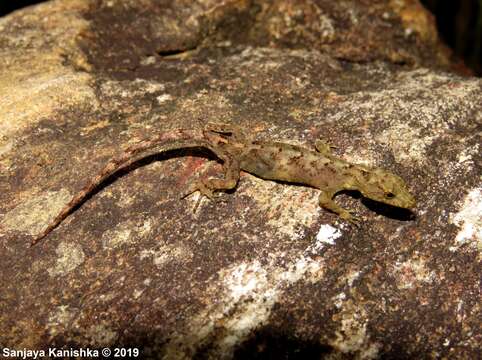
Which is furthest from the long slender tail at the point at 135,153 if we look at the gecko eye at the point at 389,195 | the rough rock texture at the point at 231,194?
the gecko eye at the point at 389,195

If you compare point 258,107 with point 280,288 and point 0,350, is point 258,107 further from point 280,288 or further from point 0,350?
point 0,350

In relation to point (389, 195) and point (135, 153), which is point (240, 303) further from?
point (135, 153)

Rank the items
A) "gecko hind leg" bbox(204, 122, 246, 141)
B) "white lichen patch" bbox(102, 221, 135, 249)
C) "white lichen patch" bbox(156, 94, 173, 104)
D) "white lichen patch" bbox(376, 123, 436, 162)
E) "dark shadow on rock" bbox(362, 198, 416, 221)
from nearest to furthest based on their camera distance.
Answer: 1. "white lichen patch" bbox(102, 221, 135, 249)
2. "dark shadow on rock" bbox(362, 198, 416, 221)
3. "white lichen patch" bbox(376, 123, 436, 162)
4. "gecko hind leg" bbox(204, 122, 246, 141)
5. "white lichen patch" bbox(156, 94, 173, 104)

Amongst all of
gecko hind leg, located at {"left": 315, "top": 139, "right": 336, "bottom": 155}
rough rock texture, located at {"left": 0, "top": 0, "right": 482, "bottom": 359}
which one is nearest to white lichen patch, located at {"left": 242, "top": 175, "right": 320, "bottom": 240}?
rough rock texture, located at {"left": 0, "top": 0, "right": 482, "bottom": 359}

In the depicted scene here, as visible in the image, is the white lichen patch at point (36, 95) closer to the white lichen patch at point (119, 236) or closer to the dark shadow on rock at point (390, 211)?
the white lichen patch at point (119, 236)

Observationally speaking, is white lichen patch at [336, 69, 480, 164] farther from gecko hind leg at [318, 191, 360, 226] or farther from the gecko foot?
the gecko foot

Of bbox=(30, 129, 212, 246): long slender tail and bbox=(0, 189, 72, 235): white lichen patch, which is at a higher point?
bbox=(30, 129, 212, 246): long slender tail

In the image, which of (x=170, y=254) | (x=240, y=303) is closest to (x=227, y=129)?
(x=170, y=254)
